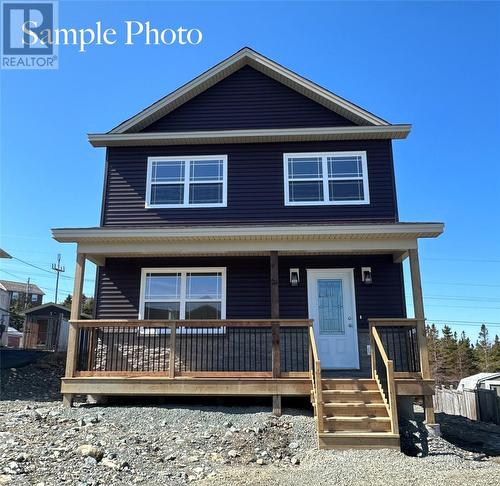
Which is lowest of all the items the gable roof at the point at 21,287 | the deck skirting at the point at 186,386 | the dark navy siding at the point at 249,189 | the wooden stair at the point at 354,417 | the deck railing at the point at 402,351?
the wooden stair at the point at 354,417

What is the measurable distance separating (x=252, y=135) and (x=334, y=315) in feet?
15.0

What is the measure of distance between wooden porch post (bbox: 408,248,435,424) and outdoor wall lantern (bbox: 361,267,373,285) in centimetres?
134

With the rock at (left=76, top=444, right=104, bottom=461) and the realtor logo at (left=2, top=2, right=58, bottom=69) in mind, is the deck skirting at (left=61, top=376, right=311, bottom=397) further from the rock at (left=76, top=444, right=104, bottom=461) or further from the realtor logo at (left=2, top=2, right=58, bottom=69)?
the realtor logo at (left=2, top=2, right=58, bottom=69)

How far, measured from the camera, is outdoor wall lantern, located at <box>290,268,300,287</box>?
10.5 meters

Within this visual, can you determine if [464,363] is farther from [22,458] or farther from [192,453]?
[22,458]

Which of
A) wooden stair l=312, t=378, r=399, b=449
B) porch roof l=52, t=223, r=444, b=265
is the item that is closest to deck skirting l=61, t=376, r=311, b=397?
wooden stair l=312, t=378, r=399, b=449

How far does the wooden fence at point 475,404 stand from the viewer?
15.5 metres

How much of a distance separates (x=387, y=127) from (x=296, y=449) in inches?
291

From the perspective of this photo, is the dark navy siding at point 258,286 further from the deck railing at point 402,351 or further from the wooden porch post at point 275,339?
the wooden porch post at point 275,339

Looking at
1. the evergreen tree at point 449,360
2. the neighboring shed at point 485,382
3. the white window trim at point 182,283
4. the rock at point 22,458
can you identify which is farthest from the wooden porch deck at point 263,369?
the evergreen tree at point 449,360

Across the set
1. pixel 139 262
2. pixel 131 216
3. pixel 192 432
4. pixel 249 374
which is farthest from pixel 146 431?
pixel 131 216

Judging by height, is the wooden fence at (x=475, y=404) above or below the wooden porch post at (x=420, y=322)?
below

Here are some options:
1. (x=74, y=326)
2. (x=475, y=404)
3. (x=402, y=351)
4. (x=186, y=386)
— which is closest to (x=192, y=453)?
(x=186, y=386)

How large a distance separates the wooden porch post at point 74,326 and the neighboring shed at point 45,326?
18714mm
